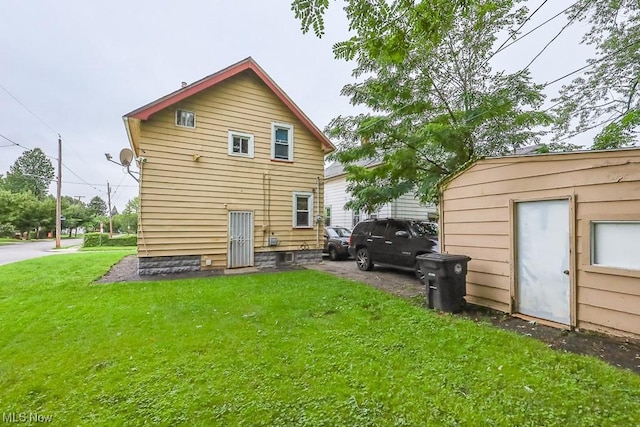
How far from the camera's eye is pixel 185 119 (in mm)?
9508

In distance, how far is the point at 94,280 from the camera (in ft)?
26.4

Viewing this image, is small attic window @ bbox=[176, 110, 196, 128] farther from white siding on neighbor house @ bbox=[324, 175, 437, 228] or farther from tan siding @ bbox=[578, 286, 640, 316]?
tan siding @ bbox=[578, 286, 640, 316]

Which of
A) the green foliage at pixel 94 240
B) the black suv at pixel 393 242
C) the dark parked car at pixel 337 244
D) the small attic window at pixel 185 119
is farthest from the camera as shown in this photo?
the green foliage at pixel 94 240

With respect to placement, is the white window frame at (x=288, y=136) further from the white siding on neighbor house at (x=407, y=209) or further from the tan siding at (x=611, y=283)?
the tan siding at (x=611, y=283)

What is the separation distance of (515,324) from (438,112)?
702 centimetres

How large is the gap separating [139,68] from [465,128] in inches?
798

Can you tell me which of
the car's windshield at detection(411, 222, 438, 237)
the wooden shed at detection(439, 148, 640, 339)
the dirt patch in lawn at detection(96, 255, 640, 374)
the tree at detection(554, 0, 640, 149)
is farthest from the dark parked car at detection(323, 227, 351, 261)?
the tree at detection(554, 0, 640, 149)

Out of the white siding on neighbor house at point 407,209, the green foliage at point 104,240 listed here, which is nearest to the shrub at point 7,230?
the green foliage at point 104,240

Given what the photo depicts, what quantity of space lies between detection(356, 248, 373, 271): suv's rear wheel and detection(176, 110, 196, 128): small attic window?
7181 mm

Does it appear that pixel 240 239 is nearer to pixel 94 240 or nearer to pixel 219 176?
pixel 219 176

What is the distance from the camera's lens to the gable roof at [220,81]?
8594mm

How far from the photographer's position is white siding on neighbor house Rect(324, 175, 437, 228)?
1477 centimetres

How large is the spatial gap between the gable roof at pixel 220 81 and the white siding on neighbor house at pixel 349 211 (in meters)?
3.99
